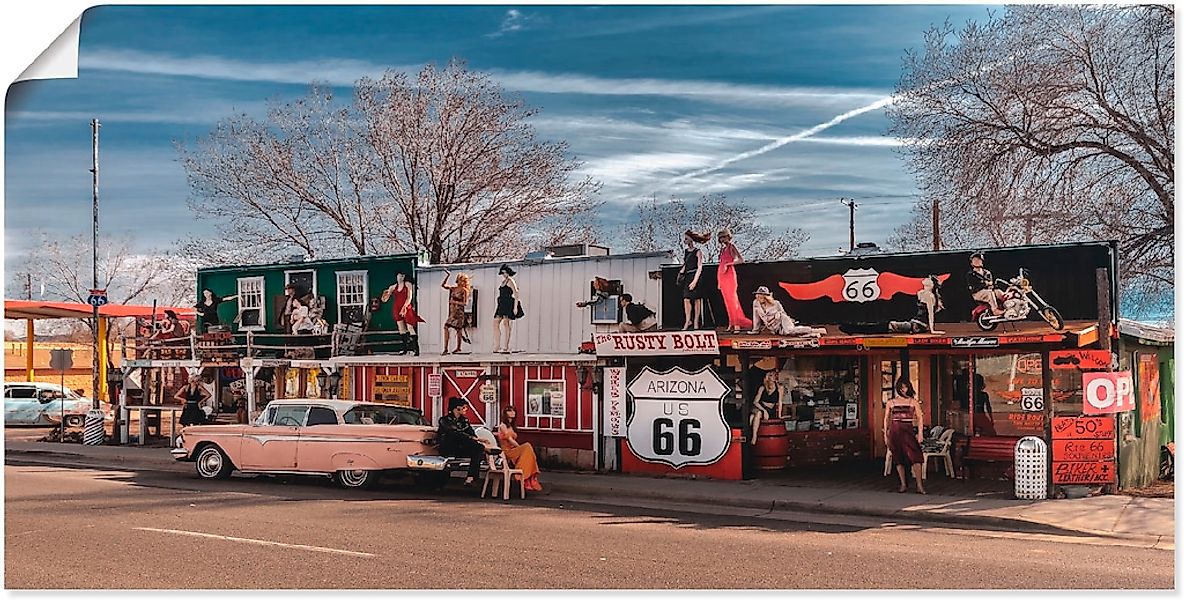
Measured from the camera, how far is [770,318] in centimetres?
1898

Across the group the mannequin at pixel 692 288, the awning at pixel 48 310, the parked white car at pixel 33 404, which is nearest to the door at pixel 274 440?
the mannequin at pixel 692 288

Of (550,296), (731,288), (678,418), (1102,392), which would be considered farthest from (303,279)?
(1102,392)

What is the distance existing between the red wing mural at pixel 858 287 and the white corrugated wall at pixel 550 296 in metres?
2.72

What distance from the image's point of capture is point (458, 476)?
65.6 ft

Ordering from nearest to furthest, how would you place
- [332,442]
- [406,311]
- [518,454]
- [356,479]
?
[518,454], [356,479], [332,442], [406,311]

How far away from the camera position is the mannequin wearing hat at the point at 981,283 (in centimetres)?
1745

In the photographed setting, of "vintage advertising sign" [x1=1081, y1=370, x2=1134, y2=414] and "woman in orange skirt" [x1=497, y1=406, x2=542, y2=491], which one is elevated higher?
"vintage advertising sign" [x1=1081, y1=370, x2=1134, y2=414]

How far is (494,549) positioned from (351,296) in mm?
14812

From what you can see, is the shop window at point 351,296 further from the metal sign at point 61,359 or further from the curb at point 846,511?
the curb at point 846,511

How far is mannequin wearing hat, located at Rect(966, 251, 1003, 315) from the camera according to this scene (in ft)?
57.3

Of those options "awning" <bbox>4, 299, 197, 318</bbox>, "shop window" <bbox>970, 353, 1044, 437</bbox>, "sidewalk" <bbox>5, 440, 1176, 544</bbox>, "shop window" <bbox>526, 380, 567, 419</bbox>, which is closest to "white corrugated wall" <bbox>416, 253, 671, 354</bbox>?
"shop window" <bbox>526, 380, 567, 419</bbox>

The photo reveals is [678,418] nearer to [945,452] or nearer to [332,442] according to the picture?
[945,452]

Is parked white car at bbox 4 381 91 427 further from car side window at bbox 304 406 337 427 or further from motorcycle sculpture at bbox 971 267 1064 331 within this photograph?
motorcycle sculpture at bbox 971 267 1064 331

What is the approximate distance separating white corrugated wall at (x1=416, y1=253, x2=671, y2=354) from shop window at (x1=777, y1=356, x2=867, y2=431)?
267cm
